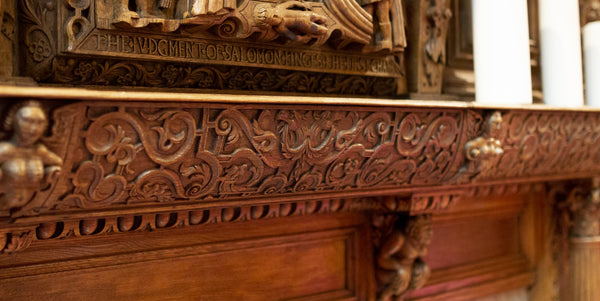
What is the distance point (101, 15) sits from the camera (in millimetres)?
781

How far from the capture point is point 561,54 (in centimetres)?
130

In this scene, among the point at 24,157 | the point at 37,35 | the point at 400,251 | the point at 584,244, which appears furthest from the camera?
the point at 584,244

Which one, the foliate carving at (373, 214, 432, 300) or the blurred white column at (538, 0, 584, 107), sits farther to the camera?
the blurred white column at (538, 0, 584, 107)

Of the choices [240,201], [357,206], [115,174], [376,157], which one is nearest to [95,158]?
[115,174]

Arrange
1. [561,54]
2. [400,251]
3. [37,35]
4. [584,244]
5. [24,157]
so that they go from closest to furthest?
[24,157] < [37,35] < [400,251] < [561,54] < [584,244]

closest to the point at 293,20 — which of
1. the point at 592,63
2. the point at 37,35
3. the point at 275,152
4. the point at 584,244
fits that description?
the point at 275,152

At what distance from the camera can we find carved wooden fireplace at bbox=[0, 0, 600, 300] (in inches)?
26.8

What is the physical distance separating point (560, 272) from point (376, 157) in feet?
3.34

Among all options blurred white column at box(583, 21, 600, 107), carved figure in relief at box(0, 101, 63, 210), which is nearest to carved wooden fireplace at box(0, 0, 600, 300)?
carved figure in relief at box(0, 101, 63, 210)

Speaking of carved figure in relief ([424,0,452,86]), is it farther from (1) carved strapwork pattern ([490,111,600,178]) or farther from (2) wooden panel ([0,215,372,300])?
(2) wooden panel ([0,215,372,300])

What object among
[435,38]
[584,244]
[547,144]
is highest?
[435,38]

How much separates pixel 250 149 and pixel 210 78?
0.20m

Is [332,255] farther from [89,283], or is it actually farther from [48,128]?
[48,128]

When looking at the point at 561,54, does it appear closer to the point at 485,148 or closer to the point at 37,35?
the point at 485,148
